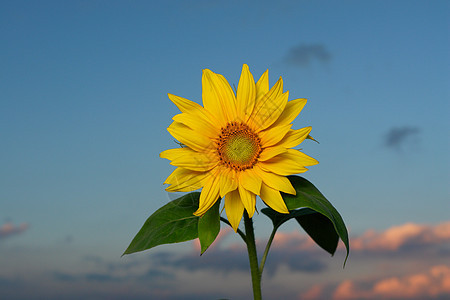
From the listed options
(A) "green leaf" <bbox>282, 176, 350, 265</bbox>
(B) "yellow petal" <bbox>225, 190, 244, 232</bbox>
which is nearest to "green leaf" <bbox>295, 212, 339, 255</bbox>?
(A) "green leaf" <bbox>282, 176, 350, 265</bbox>

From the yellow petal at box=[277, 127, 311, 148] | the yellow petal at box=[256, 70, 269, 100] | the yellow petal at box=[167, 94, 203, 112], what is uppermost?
the yellow petal at box=[256, 70, 269, 100]

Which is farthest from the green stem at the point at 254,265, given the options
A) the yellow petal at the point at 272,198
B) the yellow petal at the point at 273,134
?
the yellow petal at the point at 273,134

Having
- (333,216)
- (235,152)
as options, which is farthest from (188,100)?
(333,216)

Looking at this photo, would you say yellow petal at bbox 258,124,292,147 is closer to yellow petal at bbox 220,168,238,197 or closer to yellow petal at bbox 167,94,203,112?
yellow petal at bbox 220,168,238,197

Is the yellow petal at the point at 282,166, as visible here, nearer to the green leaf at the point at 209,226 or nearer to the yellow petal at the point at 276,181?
the yellow petal at the point at 276,181

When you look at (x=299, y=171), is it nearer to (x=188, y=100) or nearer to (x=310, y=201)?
(x=310, y=201)

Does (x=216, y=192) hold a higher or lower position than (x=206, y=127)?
lower
